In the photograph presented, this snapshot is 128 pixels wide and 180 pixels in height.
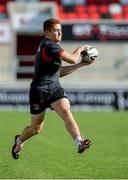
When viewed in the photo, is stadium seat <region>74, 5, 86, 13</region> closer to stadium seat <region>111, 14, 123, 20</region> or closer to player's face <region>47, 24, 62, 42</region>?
stadium seat <region>111, 14, 123, 20</region>

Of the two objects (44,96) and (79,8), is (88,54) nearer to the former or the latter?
(44,96)

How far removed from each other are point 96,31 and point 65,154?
14.0 metres

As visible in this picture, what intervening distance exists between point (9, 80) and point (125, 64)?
4.12 meters

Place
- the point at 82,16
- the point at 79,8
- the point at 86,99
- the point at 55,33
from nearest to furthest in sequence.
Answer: the point at 55,33, the point at 86,99, the point at 82,16, the point at 79,8

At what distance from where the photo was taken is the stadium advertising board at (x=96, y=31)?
2495 cm

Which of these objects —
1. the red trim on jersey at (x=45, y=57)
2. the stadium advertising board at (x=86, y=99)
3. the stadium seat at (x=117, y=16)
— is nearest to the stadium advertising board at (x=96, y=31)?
the stadium seat at (x=117, y=16)

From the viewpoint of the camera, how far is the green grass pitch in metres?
9.09

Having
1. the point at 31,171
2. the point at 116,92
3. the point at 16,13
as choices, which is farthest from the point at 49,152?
the point at 16,13

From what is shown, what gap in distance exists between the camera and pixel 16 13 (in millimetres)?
25969

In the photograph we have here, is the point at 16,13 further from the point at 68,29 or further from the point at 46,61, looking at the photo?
the point at 46,61

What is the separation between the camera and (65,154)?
11.3m

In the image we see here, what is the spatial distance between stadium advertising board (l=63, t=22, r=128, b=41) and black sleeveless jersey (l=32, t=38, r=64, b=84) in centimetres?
1573

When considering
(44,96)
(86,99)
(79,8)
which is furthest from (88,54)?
(79,8)

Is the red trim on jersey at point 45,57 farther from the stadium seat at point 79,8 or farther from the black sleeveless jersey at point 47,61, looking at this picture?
the stadium seat at point 79,8
